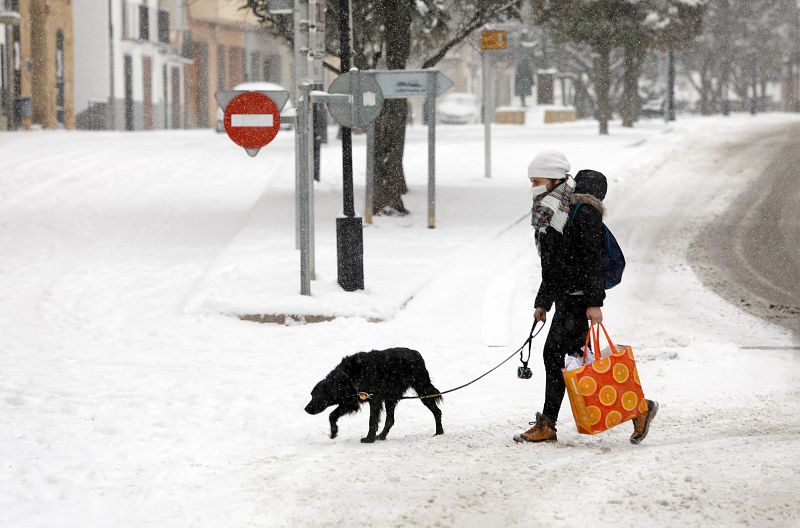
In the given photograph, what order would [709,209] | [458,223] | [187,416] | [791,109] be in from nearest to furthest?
1. [187,416]
2. [458,223]
3. [709,209]
4. [791,109]

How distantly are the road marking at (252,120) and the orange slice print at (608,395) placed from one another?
610 centimetres

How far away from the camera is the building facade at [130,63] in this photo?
44.6 m

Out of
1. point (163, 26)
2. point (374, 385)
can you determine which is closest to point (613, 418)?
point (374, 385)

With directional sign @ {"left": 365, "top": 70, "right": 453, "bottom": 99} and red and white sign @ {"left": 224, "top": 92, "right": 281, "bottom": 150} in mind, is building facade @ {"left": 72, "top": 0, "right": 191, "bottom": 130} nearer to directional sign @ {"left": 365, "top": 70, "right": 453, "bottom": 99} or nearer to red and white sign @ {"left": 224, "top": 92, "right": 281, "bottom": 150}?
directional sign @ {"left": 365, "top": 70, "right": 453, "bottom": 99}

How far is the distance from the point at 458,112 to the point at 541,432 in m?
50.5

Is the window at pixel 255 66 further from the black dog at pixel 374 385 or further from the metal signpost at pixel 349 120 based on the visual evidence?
the black dog at pixel 374 385

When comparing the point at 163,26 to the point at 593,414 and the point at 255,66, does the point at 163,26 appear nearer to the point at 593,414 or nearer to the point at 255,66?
the point at 255,66

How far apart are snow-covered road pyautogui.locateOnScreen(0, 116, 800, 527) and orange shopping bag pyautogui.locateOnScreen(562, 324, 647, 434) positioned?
0.56 ft

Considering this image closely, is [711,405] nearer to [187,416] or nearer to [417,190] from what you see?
[187,416]

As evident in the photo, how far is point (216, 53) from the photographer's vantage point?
57594 mm

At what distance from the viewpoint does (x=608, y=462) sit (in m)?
6.00

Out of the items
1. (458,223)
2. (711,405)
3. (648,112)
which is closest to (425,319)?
(711,405)

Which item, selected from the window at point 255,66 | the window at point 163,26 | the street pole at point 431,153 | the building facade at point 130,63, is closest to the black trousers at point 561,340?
the street pole at point 431,153

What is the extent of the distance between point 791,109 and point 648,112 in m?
24.8
